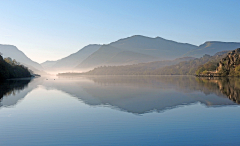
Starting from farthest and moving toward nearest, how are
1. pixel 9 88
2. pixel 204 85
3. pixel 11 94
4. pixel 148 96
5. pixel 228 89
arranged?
pixel 204 85, pixel 9 88, pixel 228 89, pixel 11 94, pixel 148 96

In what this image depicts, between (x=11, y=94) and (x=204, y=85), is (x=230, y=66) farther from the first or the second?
(x=11, y=94)

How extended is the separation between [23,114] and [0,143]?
975 centimetres

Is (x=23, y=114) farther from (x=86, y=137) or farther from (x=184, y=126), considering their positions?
(x=184, y=126)

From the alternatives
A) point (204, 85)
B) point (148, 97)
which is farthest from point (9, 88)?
point (204, 85)

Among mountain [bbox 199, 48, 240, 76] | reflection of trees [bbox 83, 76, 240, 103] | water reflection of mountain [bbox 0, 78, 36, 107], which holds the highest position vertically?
mountain [bbox 199, 48, 240, 76]

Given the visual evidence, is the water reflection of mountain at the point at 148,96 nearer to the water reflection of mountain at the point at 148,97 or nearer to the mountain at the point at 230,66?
the water reflection of mountain at the point at 148,97

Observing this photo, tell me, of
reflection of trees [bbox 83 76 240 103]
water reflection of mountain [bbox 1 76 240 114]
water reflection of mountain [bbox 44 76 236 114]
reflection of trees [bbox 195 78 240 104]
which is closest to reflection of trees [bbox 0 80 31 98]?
water reflection of mountain [bbox 1 76 240 114]

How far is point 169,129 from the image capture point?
17312 millimetres

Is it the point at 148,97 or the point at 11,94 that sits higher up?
the point at 11,94

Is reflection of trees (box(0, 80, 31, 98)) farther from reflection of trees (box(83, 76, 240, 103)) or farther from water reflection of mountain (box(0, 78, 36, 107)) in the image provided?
reflection of trees (box(83, 76, 240, 103))

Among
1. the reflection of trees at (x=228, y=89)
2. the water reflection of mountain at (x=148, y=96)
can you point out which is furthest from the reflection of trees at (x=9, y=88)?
the reflection of trees at (x=228, y=89)

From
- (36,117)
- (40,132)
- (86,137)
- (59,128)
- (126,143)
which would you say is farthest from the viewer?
(36,117)

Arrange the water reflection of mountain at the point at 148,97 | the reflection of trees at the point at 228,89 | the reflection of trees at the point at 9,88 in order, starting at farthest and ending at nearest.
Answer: the reflection of trees at the point at 9,88, the reflection of trees at the point at 228,89, the water reflection of mountain at the point at 148,97

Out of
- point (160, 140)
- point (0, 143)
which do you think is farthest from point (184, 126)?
point (0, 143)
